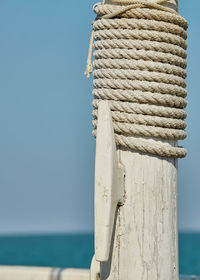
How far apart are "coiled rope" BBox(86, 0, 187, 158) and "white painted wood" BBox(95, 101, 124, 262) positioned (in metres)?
0.09

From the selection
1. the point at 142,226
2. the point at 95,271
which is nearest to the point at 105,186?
the point at 142,226

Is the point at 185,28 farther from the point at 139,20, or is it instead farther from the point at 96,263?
the point at 96,263

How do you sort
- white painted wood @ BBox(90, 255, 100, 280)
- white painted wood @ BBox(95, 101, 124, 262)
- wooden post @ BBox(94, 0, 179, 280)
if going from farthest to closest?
white painted wood @ BBox(90, 255, 100, 280)
wooden post @ BBox(94, 0, 179, 280)
white painted wood @ BBox(95, 101, 124, 262)

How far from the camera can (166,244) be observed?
2.47 metres

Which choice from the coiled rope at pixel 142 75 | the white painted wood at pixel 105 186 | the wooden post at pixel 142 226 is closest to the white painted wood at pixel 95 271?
the wooden post at pixel 142 226

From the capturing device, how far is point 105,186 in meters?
2.33

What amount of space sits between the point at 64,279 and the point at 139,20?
248 centimetres

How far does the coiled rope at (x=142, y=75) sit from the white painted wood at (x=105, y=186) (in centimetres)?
9

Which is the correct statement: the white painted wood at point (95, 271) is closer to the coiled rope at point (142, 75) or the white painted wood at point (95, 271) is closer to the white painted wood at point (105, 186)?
the white painted wood at point (105, 186)

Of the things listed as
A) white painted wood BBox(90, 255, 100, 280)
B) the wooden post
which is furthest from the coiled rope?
white painted wood BBox(90, 255, 100, 280)

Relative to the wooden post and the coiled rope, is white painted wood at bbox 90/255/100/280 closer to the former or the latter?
the wooden post

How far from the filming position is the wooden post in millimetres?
2426

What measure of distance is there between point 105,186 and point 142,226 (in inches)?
8.5

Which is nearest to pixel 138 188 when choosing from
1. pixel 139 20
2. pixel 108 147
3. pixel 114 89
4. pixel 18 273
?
pixel 108 147
